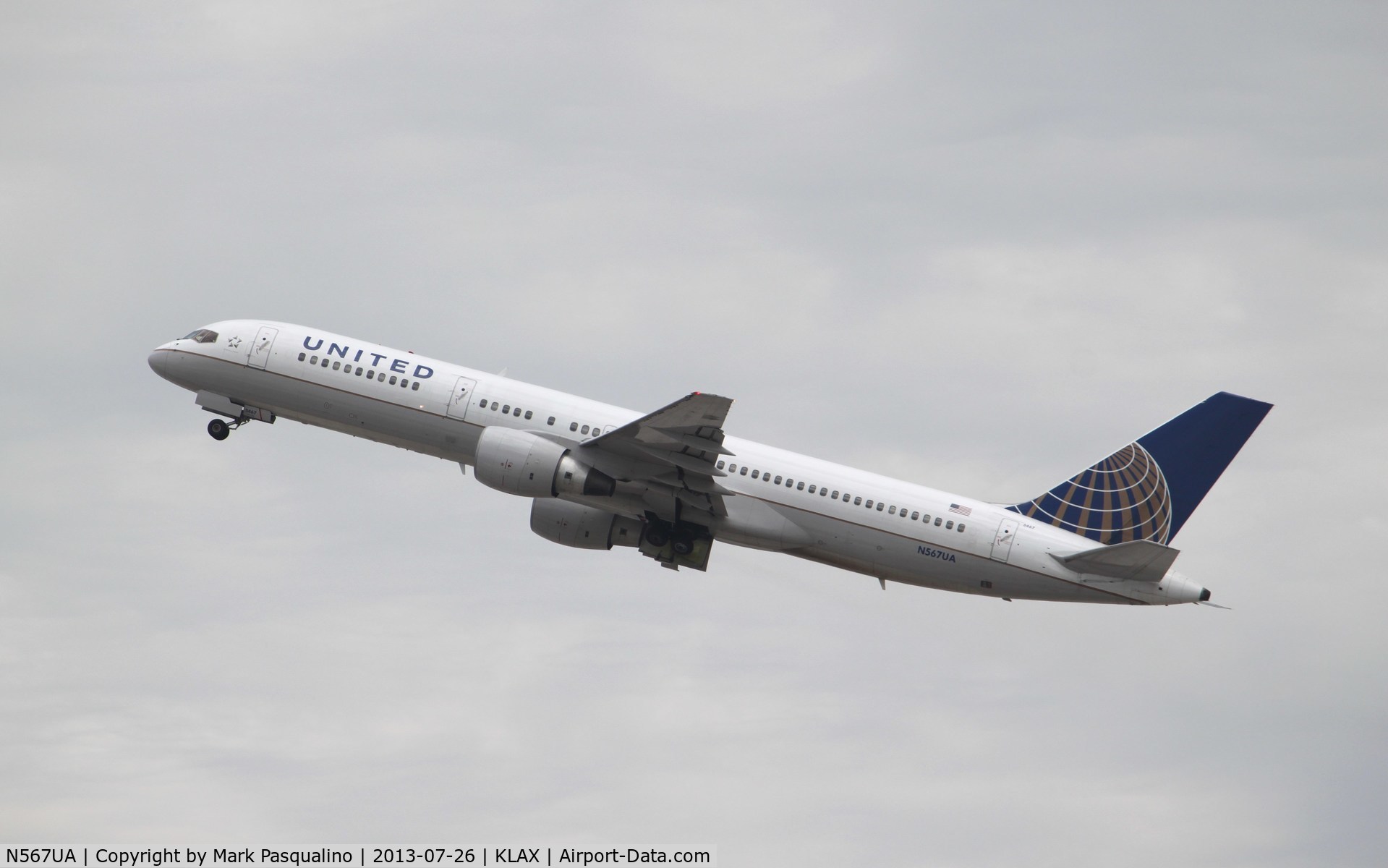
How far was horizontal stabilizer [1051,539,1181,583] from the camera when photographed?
147 feet

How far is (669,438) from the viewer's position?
152 ft

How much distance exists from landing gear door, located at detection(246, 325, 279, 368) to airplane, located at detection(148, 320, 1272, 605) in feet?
0.19

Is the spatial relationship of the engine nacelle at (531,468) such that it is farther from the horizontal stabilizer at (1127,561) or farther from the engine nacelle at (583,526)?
the horizontal stabilizer at (1127,561)

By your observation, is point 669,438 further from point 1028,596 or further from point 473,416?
point 1028,596

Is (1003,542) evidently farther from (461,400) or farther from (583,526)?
(461,400)

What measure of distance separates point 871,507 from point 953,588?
4.00 meters

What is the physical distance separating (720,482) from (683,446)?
109 inches

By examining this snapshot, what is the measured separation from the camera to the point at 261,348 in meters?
51.9

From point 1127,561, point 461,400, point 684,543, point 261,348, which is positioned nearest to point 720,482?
point 684,543

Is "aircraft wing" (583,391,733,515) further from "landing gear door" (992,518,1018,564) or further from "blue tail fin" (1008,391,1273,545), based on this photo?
"blue tail fin" (1008,391,1273,545)

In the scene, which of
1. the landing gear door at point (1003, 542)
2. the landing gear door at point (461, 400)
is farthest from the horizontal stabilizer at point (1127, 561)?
the landing gear door at point (461, 400)

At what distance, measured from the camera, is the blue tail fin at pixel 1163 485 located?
161ft

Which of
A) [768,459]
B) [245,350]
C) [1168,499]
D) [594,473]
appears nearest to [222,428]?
[245,350]

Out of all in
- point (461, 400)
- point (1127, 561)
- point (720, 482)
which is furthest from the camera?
point (461, 400)
